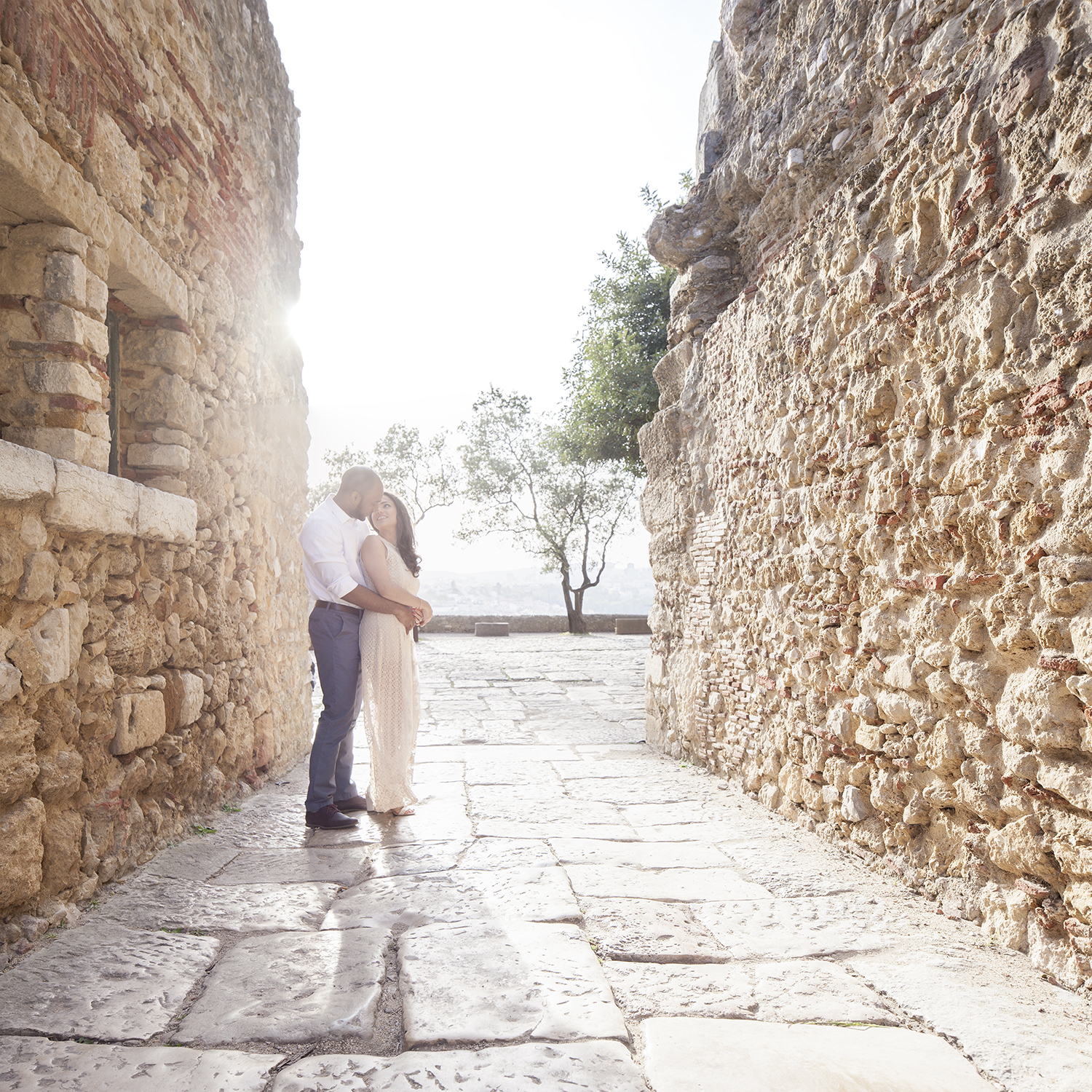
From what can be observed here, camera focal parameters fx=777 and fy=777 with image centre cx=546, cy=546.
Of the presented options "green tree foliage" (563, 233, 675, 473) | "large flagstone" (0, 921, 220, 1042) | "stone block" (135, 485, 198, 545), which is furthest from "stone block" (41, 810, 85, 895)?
"green tree foliage" (563, 233, 675, 473)

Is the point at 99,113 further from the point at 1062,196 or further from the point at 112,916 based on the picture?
the point at 1062,196

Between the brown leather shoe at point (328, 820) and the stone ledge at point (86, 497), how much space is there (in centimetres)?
140

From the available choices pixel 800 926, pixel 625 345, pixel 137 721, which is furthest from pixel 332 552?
pixel 625 345

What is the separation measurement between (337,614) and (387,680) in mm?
398

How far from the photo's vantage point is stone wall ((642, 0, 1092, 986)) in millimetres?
2219

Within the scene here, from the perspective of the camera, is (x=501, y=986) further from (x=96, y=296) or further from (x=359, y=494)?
(x=96, y=296)

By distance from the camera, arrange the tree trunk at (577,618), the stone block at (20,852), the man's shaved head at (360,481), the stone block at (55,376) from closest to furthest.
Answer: the stone block at (20,852)
the stone block at (55,376)
the man's shaved head at (360,481)
the tree trunk at (577,618)

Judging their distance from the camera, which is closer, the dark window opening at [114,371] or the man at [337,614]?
the dark window opening at [114,371]

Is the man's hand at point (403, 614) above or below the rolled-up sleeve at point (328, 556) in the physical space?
below

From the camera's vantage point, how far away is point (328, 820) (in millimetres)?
3615

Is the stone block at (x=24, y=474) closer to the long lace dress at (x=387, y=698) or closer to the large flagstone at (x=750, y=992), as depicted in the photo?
the long lace dress at (x=387, y=698)

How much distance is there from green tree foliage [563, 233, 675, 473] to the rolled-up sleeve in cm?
955

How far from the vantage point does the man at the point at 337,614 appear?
365 cm

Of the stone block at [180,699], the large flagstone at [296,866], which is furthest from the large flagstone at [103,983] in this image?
the stone block at [180,699]
